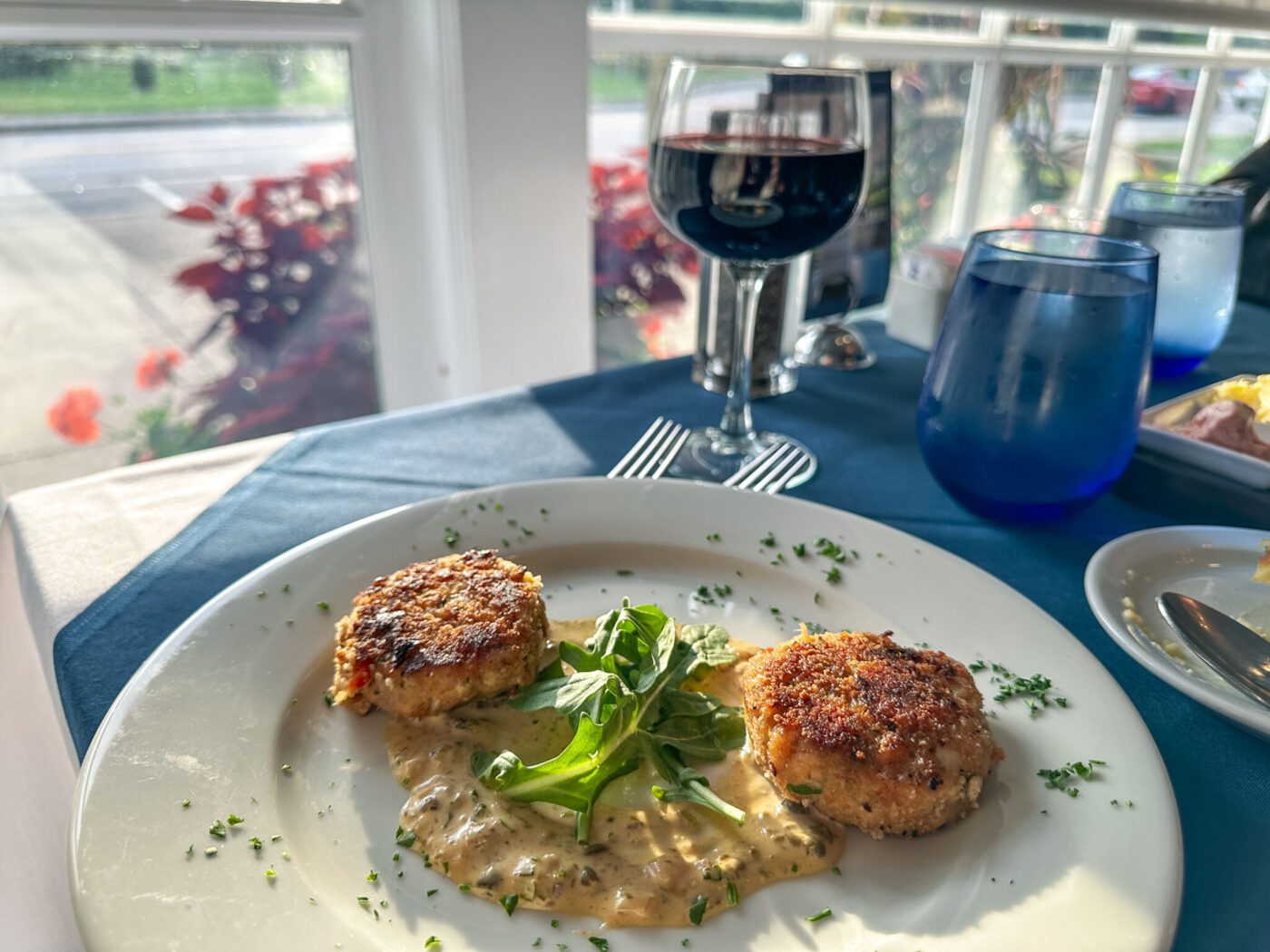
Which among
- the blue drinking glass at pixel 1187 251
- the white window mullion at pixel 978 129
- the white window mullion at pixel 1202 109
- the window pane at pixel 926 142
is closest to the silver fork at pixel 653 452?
the blue drinking glass at pixel 1187 251

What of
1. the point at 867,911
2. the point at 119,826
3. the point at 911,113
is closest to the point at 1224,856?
the point at 867,911

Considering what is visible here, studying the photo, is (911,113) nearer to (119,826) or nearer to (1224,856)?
(1224,856)

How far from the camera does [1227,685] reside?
62 cm

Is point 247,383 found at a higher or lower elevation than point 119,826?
lower

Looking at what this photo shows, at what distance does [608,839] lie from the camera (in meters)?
0.57

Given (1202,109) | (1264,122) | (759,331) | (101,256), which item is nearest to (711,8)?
(759,331)

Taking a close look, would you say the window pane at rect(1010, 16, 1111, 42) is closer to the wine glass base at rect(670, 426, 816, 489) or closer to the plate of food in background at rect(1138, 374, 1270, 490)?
the plate of food in background at rect(1138, 374, 1270, 490)

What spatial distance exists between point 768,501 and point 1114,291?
37 cm

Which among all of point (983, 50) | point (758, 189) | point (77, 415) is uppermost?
point (983, 50)

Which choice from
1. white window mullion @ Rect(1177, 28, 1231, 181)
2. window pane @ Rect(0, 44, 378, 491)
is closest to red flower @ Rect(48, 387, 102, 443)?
window pane @ Rect(0, 44, 378, 491)

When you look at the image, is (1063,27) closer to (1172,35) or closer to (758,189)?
(1172,35)

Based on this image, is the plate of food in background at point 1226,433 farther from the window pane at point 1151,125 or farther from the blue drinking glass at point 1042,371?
the window pane at point 1151,125

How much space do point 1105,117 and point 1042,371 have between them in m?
3.56

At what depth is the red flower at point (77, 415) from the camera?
1.73m
